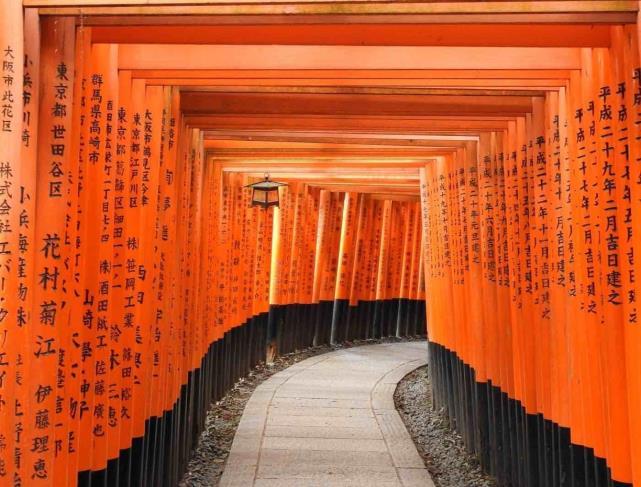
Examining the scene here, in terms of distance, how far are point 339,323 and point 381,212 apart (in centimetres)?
258

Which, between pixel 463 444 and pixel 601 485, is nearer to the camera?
pixel 601 485

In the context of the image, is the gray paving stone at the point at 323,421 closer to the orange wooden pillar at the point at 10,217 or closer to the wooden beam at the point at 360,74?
the wooden beam at the point at 360,74

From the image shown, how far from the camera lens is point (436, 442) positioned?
7438mm

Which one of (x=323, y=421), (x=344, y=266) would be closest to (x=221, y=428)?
(x=323, y=421)

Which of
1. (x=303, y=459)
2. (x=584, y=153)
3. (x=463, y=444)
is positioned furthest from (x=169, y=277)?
(x=463, y=444)

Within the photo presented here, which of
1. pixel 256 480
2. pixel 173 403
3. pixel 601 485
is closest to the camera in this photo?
pixel 601 485

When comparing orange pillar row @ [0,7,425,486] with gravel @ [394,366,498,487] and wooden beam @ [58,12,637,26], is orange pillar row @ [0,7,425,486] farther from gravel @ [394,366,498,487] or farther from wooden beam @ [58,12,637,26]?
gravel @ [394,366,498,487]

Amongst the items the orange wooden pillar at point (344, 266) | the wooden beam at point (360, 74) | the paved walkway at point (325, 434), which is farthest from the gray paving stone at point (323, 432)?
the orange wooden pillar at point (344, 266)

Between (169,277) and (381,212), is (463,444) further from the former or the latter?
(381,212)

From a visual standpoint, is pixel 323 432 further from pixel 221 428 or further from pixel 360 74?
pixel 360 74

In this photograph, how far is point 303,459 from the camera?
6.47m

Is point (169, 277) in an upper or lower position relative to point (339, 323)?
upper

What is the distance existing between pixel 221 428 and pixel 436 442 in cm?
250

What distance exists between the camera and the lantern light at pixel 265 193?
881 centimetres
